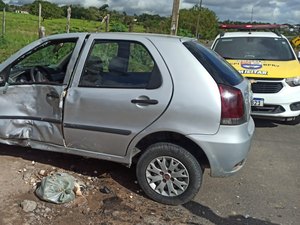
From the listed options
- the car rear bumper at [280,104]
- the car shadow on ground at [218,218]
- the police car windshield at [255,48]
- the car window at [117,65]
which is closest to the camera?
the car shadow on ground at [218,218]

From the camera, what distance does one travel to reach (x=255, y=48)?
304 inches

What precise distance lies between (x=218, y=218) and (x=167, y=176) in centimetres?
64

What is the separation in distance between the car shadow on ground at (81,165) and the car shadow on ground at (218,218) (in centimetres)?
70

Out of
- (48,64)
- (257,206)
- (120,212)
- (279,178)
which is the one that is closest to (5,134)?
(48,64)

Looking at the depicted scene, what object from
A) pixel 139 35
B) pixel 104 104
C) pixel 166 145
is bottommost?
pixel 166 145

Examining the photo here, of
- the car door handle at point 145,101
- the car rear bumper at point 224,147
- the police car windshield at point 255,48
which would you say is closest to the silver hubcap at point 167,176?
the car rear bumper at point 224,147

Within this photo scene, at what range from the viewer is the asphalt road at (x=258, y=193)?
141 inches

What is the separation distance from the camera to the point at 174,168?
3643mm

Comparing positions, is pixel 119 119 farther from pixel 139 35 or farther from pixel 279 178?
pixel 279 178

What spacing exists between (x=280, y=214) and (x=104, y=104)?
2082mm

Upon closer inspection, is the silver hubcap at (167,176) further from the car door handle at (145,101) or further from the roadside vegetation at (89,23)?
the roadside vegetation at (89,23)

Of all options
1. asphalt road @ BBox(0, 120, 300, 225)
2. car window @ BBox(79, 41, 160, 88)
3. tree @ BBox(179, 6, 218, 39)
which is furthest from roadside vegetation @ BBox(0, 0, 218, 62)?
car window @ BBox(79, 41, 160, 88)

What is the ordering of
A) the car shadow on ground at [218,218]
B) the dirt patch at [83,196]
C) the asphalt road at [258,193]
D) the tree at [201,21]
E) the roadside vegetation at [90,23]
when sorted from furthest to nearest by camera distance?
the tree at [201,21] < the roadside vegetation at [90,23] < the asphalt road at [258,193] < the car shadow on ground at [218,218] < the dirt patch at [83,196]

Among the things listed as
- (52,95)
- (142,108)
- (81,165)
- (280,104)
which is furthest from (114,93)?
(280,104)
